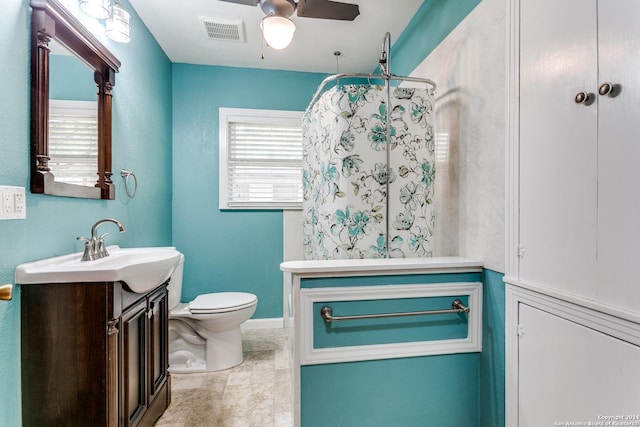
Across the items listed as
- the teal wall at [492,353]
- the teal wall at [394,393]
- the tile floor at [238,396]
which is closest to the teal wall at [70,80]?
the teal wall at [394,393]

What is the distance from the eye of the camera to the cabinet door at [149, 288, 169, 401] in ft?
5.24

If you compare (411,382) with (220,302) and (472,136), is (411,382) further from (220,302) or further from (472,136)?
(220,302)

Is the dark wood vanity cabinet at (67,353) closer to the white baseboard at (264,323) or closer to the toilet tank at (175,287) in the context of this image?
the toilet tank at (175,287)

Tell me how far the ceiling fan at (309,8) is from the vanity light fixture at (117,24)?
0.63 meters

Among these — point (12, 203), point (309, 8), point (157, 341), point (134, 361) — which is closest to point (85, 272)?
point (12, 203)

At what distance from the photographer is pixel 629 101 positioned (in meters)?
0.85

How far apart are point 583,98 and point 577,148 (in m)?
0.15

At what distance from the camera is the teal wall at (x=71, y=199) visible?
3.68 feet

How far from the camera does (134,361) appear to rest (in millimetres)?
1421

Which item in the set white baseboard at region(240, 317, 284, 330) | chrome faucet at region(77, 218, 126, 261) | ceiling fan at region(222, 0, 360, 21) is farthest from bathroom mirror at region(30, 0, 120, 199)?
white baseboard at region(240, 317, 284, 330)

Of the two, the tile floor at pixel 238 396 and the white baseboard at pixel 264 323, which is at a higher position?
the white baseboard at pixel 264 323

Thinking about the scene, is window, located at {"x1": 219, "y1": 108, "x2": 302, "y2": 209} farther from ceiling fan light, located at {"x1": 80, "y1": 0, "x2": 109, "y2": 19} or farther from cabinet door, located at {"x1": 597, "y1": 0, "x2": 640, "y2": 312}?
cabinet door, located at {"x1": 597, "y1": 0, "x2": 640, "y2": 312}

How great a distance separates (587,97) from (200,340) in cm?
255

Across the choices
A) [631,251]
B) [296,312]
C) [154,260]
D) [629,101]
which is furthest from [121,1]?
[631,251]
